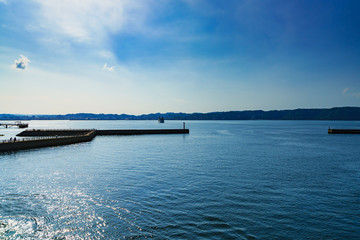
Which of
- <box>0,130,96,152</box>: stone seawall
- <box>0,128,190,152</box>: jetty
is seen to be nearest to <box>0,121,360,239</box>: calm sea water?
<box>0,130,96,152</box>: stone seawall

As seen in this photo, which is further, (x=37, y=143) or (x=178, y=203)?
(x=37, y=143)

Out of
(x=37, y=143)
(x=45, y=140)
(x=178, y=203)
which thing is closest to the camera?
(x=178, y=203)

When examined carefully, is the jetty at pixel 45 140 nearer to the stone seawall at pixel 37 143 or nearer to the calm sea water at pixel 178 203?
the stone seawall at pixel 37 143

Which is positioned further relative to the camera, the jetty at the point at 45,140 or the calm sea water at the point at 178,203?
the jetty at the point at 45,140

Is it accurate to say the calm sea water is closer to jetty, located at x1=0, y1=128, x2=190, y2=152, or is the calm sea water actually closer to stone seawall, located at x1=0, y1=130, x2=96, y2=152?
stone seawall, located at x1=0, y1=130, x2=96, y2=152

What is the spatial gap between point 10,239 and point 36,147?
45914mm

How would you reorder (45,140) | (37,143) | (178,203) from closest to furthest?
(178,203), (37,143), (45,140)

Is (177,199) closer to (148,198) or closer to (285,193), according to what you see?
(148,198)

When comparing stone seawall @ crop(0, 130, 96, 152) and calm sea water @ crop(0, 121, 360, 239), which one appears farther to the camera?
stone seawall @ crop(0, 130, 96, 152)

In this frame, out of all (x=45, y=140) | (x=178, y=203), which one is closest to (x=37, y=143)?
(x=45, y=140)

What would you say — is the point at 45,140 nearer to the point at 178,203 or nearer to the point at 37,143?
the point at 37,143

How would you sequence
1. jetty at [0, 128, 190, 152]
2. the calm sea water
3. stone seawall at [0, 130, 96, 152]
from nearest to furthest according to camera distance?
the calm sea water → stone seawall at [0, 130, 96, 152] → jetty at [0, 128, 190, 152]

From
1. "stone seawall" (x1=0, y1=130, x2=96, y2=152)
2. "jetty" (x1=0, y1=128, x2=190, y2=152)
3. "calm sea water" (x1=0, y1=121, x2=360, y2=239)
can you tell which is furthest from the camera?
"jetty" (x1=0, y1=128, x2=190, y2=152)

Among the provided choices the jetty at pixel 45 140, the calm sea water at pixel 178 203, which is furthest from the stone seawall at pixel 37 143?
the calm sea water at pixel 178 203
